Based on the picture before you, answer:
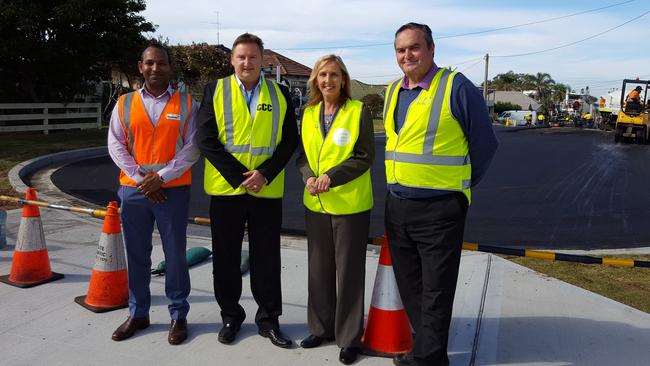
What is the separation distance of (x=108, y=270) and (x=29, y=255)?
3.32 ft

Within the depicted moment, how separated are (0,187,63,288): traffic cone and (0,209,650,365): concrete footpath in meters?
0.12

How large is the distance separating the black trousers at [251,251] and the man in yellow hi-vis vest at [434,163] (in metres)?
0.91

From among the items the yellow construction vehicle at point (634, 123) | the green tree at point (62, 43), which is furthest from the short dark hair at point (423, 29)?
the yellow construction vehicle at point (634, 123)

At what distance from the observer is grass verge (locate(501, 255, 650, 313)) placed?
485cm

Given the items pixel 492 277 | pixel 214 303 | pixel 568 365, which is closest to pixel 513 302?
pixel 492 277

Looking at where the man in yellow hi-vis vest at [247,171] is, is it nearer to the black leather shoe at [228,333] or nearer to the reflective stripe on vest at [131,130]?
the black leather shoe at [228,333]

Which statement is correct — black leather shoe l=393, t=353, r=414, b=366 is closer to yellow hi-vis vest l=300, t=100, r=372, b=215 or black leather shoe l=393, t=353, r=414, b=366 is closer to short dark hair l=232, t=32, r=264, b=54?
yellow hi-vis vest l=300, t=100, r=372, b=215

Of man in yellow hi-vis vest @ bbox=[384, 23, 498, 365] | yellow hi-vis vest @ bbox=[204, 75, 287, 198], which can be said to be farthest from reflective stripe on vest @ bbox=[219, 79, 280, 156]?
man in yellow hi-vis vest @ bbox=[384, 23, 498, 365]

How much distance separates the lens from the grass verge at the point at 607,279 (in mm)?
4846

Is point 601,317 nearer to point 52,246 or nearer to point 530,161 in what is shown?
point 52,246

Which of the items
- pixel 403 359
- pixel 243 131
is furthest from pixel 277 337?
pixel 243 131

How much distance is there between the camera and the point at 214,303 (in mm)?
4367

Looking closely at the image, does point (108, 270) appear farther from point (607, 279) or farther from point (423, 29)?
point (607, 279)

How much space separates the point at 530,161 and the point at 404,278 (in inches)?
538
